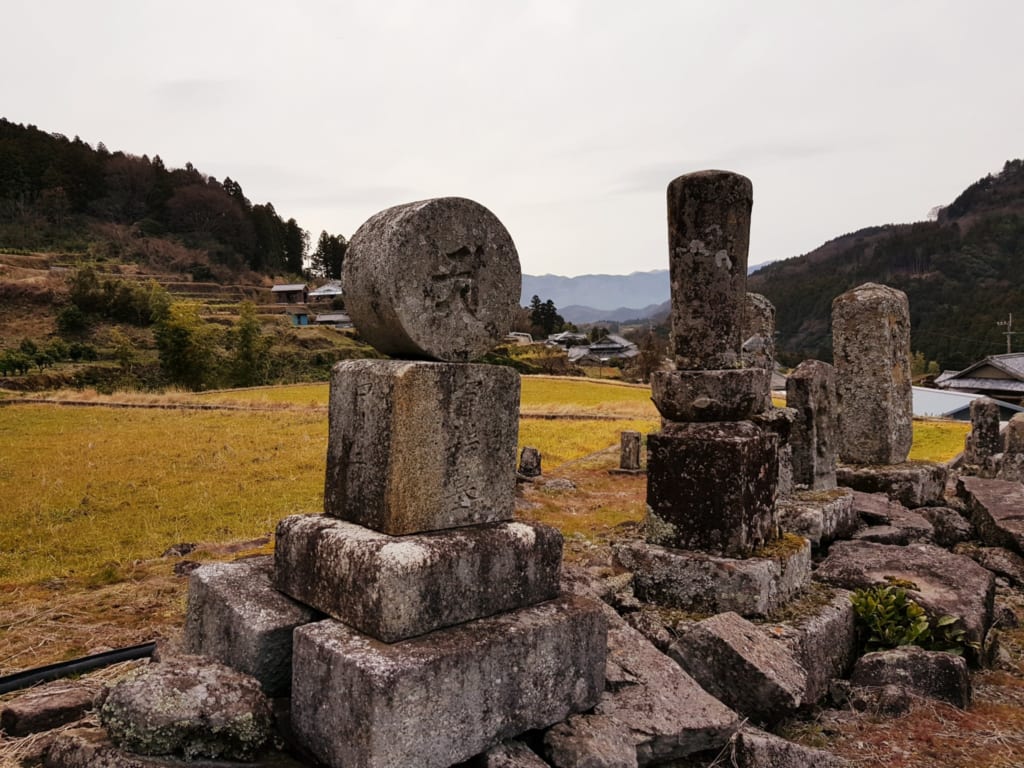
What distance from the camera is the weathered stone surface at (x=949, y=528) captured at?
8.12 m

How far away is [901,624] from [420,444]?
13.5 feet

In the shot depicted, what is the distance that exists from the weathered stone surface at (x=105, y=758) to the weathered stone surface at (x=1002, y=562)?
23.2 feet

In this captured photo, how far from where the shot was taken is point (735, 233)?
5.32m

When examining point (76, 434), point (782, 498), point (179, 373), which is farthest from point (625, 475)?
point (179, 373)

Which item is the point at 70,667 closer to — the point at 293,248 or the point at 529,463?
the point at 529,463

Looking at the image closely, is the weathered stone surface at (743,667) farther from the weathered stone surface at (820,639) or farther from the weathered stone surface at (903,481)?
the weathered stone surface at (903,481)

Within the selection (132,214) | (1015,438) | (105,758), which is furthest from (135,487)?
(132,214)

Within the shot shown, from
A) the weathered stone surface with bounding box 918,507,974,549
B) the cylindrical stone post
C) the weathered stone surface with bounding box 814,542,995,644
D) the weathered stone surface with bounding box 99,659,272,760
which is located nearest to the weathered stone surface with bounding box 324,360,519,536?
the weathered stone surface with bounding box 99,659,272,760

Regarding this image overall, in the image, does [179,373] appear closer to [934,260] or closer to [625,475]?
[625,475]

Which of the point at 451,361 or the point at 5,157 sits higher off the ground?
the point at 5,157

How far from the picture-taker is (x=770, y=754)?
10.8ft

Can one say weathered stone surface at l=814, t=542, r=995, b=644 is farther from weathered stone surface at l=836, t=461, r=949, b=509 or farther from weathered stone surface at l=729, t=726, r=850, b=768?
weathered stone surface at l=836, t=461, r=949, b=509

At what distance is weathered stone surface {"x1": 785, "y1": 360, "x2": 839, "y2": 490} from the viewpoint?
26.3 ft

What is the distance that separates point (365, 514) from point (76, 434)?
2334 cm
